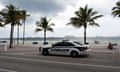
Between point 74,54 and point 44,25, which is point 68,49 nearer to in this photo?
point 74,54

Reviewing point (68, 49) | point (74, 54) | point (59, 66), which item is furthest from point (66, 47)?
point (59, 66)

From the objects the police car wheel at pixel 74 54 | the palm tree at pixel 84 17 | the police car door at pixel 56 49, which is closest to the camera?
the police car wheel at pixel 74 54

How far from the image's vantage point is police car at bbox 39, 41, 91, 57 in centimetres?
1878

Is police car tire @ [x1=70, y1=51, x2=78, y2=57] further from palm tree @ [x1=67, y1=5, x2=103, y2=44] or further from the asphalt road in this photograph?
palm tree @ [x1=67, y1=5, x2=103, y2=44]

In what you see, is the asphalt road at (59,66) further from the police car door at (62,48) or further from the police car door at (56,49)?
the police car door at (56,49)

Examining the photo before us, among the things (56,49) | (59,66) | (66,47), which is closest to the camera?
(59,66)

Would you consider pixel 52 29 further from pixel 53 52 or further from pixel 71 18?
pixel 53 52

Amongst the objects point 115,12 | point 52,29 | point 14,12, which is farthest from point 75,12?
point 52,29

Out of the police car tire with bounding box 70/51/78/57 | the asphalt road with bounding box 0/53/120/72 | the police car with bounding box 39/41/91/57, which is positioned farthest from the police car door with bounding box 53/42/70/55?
the asphalt road with bounding box 0/53/120/72

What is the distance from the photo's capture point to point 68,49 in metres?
19.5

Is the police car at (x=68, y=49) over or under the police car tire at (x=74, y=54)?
over

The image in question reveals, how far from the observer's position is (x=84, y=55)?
19.5 metres

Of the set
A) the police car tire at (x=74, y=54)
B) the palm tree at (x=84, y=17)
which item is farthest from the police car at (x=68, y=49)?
the palm tree at (x=84, y=17)

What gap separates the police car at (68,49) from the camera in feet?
61.6
